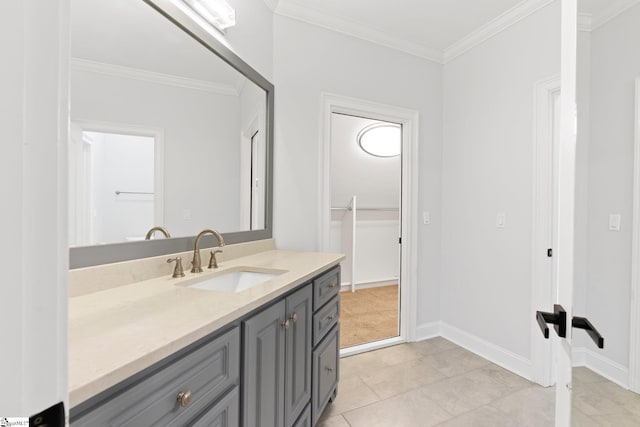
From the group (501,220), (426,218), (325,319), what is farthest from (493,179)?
(325,319)

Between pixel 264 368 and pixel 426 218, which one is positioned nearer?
pixel 264 368

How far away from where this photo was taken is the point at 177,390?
2.24ft

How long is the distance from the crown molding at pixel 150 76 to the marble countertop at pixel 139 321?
2.49 ft

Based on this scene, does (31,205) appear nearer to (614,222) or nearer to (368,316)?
(614,222)

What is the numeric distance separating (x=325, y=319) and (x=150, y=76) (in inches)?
54.0

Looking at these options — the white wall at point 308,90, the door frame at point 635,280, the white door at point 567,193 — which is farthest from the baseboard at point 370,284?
the door frame at point 635,280

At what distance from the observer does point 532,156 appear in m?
2.02

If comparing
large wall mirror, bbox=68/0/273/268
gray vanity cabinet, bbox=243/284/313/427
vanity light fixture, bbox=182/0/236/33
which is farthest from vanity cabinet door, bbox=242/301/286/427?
vanity light fixture, bbox=182/0/236/33

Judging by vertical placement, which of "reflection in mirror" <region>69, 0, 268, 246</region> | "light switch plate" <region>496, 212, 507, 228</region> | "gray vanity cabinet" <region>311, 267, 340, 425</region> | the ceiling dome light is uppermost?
the ceiling dome light

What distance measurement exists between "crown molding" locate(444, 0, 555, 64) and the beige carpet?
8.30 ft

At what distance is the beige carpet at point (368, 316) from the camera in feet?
8.86

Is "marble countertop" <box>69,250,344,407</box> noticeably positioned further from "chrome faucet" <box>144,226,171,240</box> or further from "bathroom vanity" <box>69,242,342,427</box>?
"chrome faucet" <box>144,226,171,240</box>

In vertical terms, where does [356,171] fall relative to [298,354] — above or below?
above

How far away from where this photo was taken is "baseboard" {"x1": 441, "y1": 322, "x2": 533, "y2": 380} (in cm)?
207
